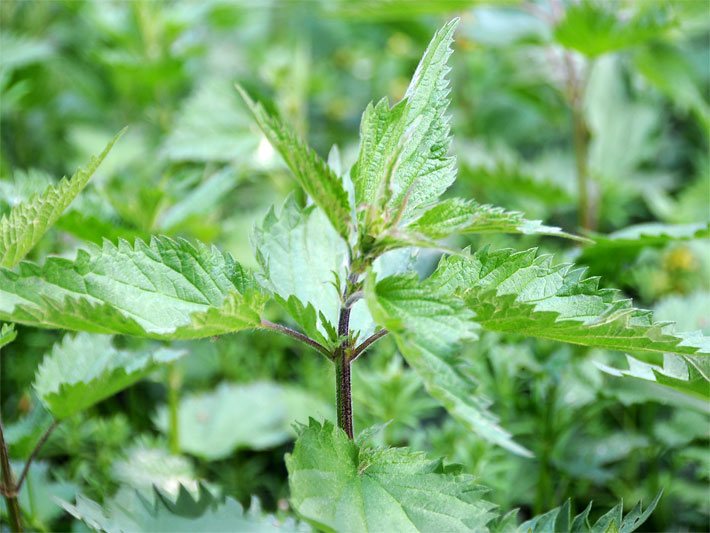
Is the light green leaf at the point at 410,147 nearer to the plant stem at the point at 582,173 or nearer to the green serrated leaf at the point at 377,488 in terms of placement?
the green serrated leaf at the point at 377,488

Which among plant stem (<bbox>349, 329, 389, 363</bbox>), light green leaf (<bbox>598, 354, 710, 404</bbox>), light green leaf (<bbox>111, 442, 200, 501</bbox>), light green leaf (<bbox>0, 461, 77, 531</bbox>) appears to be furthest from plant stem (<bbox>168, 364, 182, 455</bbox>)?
light green leaf (<bbox>598, 354, 710, 404</bbox>)

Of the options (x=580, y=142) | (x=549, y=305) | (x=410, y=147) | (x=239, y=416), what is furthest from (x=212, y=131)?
(x=549, y=305)

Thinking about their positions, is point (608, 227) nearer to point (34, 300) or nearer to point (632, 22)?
point (632, 22)

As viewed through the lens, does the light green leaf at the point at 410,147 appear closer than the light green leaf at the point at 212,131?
Yes

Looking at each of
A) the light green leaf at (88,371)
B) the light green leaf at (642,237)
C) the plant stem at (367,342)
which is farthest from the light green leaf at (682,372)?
the light green leaf at (88,371)

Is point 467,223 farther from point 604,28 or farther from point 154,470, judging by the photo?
point 604,28

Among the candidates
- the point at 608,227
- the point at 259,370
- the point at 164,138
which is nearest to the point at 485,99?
the point at 608,227
